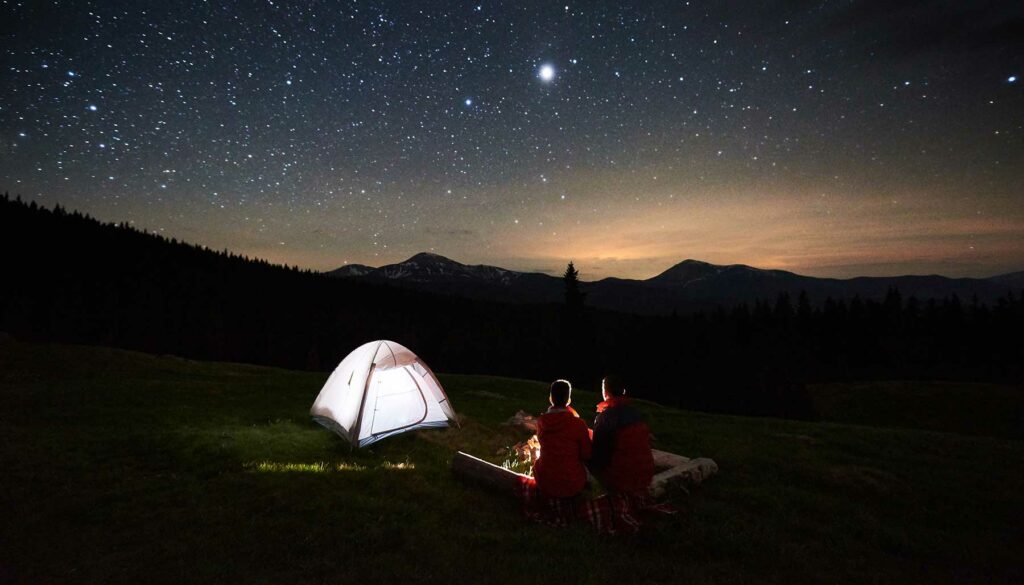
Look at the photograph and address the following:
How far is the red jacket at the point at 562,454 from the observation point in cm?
730

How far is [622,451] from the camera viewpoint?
7320 millimetres

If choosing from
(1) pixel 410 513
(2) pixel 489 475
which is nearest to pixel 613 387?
(2) pixel 489 475

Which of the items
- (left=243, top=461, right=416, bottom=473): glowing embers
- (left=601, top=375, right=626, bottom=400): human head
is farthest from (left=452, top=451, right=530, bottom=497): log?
(left=601, top=375, right=626, bottom=400): human head

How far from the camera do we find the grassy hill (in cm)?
593

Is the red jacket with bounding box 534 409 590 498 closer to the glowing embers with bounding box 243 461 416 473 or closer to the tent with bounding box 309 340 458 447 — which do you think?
the glowing embers with bounding box 243 461 416 473

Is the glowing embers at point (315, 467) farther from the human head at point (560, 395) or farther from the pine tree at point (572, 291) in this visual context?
the pine tree at point (572, 291)

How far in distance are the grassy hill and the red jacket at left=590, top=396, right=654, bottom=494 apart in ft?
2.88

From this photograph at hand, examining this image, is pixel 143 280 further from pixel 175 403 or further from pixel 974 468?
pixel 974 468

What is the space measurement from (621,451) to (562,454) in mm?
1016

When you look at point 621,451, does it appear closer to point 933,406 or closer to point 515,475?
point 515,475

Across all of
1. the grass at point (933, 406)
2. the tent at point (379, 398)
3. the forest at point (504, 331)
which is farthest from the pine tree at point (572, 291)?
the tent at point (379, 398)

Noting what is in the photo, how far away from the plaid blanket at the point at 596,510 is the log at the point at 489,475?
493mm

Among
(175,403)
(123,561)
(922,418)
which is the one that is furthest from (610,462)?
(922,418)

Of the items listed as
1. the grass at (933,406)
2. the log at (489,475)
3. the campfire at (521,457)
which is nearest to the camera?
the log at (489,475)
